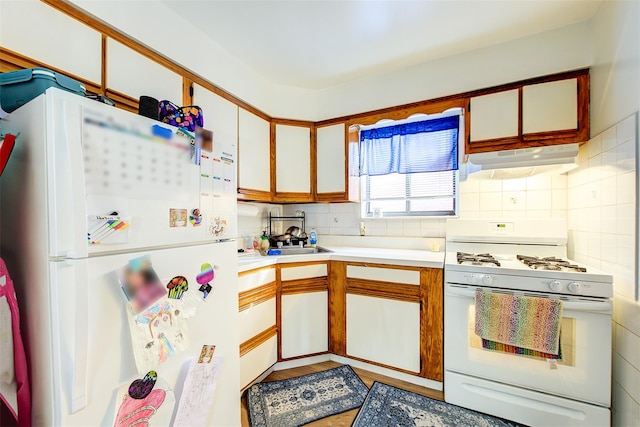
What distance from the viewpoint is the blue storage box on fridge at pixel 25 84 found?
91 cm

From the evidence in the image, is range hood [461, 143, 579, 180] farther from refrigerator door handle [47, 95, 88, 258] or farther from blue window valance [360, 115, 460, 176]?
refrigerator door handle [47, 95, 88, 258]

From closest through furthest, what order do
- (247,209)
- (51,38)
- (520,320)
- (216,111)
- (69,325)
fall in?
(69,325)
(51,38)
(520,320)
(216,111)
(247,209)

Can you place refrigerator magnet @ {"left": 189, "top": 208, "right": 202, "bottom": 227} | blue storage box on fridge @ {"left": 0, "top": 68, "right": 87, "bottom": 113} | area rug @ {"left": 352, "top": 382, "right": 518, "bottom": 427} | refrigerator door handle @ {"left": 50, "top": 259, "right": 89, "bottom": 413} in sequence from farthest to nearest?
area rug @ {"left": 352, "top": 382, "right": 518, "bottom": 427} < refrigerator magnet @ {"left": 189, "top": 208, "right": 202, "bottom": 227} < blue storage box on fridge @ {"left": 0, "top": 68, "right": 87, "bottom": 113} < refrigerator door handle @ {"left": 50, "top": 259, "right": 89, "bottom": 413}

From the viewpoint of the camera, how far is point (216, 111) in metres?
1.88

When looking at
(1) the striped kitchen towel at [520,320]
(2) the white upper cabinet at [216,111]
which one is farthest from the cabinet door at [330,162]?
(1) the striped kitchen towel at [520,320]

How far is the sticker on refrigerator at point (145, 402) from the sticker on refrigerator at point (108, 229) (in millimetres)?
462

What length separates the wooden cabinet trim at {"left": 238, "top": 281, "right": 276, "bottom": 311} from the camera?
168cm

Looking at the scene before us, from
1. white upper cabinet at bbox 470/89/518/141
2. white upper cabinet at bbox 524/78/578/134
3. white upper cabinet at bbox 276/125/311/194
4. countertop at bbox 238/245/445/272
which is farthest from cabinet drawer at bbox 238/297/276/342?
white upper cabinet at bbox 524/78/578/134

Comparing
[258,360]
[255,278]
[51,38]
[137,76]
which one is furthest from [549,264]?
[51,38]

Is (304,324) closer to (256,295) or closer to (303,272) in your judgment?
(303,272)

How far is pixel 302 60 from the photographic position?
210cm

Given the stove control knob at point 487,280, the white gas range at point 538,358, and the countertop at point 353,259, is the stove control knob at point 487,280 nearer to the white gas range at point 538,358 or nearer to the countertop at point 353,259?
the white gas range at point 538,358

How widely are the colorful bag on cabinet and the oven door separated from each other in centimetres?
176

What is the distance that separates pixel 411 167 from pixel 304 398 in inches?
82.6
